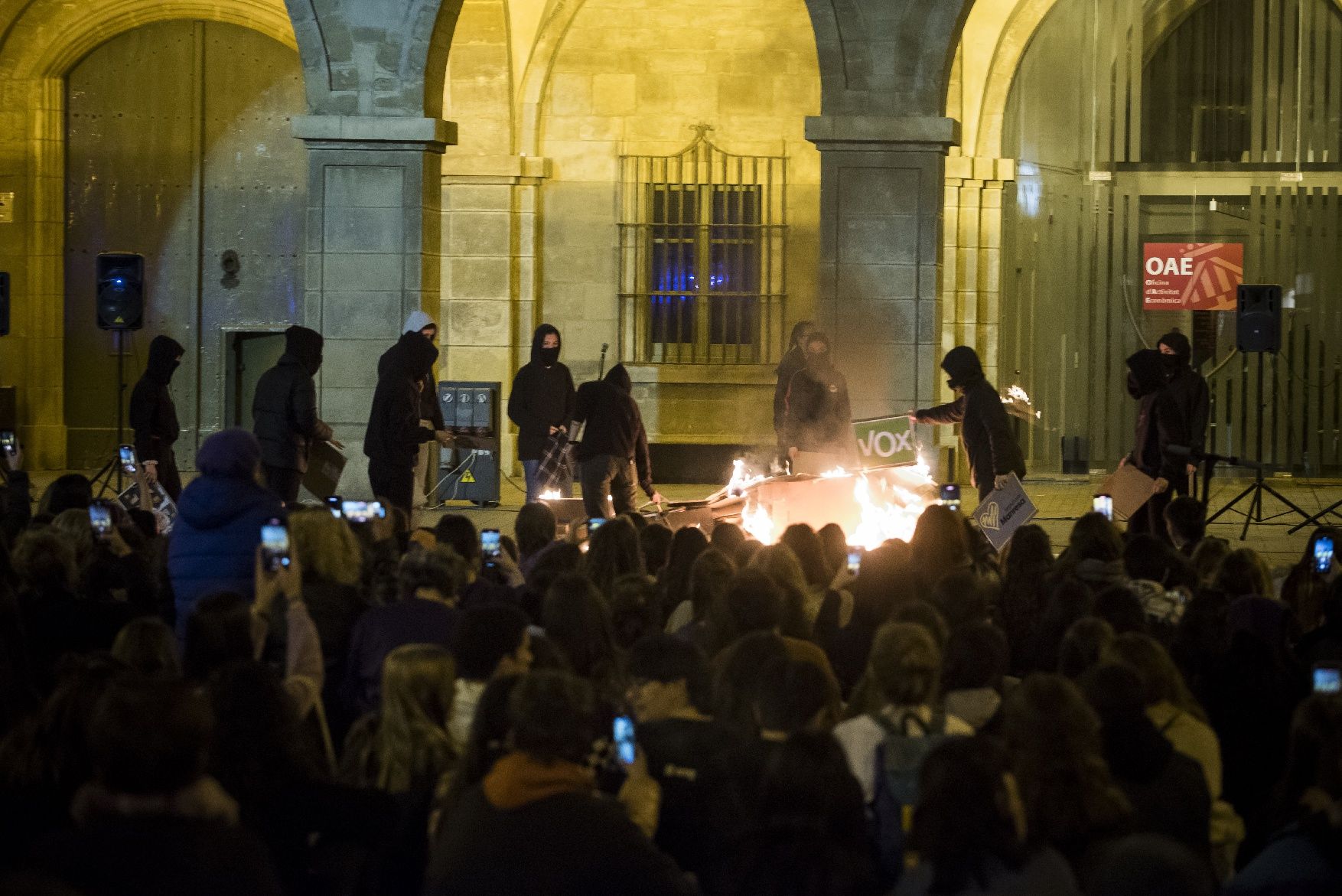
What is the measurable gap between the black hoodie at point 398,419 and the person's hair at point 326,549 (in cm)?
585

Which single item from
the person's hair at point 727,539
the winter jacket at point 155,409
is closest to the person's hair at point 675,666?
the person's hair at point 727,539

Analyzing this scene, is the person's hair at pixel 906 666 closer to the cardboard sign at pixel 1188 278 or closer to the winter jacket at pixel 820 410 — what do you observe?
the winter jacket at pixel 820 410

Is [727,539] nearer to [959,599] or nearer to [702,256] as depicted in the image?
[959,599]

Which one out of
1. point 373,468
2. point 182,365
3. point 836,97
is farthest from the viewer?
point 182,365

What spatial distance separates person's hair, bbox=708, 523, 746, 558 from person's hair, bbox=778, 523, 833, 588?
0.65ft

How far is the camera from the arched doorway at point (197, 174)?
73.4ft

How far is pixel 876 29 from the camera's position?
15.5 m

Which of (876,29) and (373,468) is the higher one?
(876,29)

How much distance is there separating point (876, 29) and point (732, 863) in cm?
1206

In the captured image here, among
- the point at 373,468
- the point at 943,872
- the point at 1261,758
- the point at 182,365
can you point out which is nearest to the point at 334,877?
the point at 943,872

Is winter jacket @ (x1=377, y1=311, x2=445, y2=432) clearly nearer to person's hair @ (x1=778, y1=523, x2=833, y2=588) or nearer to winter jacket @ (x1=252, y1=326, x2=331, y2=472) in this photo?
winter jacket @ (x1=252, y1=326, x2=331, y2=472)

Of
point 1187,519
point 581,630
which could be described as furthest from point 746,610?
point 1187,519

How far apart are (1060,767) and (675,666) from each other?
135 cm

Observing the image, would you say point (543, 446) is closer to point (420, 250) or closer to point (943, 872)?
point (420, 250)
